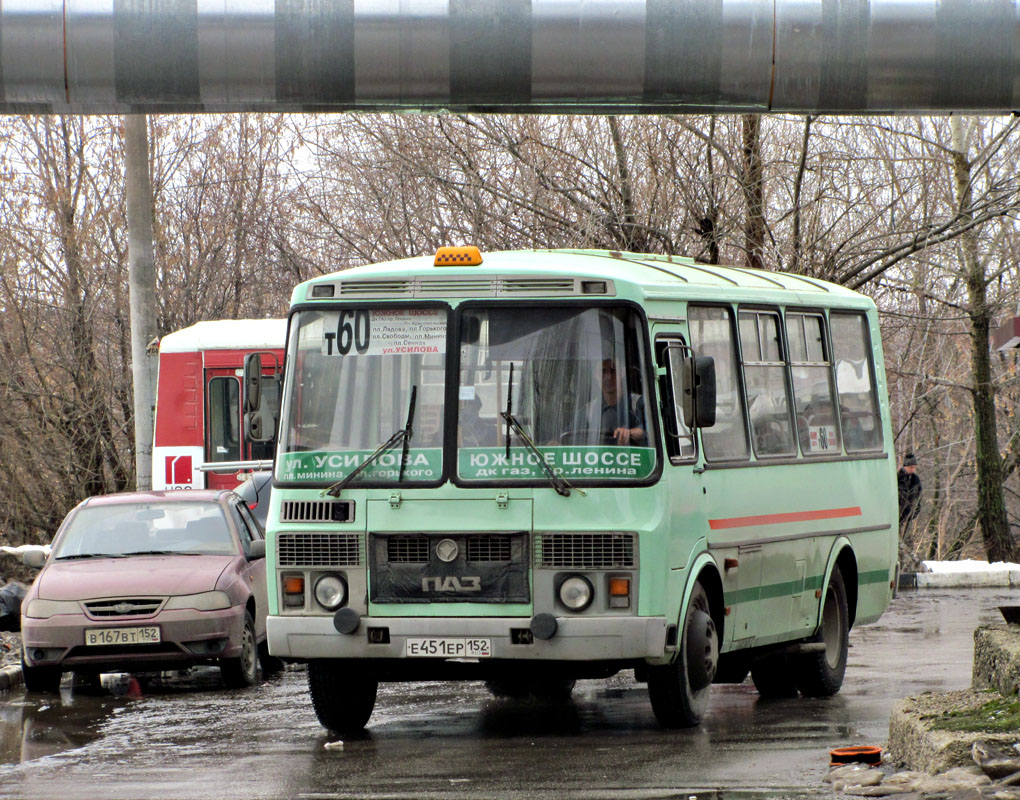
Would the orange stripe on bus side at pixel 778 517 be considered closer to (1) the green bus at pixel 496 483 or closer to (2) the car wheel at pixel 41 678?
(1) the green bus at pixel 496 483

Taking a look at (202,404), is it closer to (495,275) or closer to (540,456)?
(495,275)

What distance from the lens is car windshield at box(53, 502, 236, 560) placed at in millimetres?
14570

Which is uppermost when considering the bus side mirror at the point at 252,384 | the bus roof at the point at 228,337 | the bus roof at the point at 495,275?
the bus roof at the point at 228,337

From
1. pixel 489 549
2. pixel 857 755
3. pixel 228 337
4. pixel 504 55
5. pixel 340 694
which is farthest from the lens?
pixel 228 337

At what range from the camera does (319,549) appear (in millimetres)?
10219

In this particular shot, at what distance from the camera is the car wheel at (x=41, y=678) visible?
1389 centimetres

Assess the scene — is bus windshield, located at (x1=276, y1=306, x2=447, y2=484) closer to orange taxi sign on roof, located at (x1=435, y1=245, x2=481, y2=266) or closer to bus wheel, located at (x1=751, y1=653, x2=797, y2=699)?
orange taxi sign on roof, located at (x1=435, y1=245, x2=481, y2=266)

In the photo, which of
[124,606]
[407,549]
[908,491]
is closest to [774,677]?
[407,549]

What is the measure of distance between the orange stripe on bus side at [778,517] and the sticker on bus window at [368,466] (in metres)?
1.83

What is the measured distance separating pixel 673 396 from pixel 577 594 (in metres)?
1.33

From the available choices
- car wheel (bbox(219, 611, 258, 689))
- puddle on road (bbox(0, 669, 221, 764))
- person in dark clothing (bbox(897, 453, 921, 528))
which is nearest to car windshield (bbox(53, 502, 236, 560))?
car wheel (bbox(219, 611, 258, 689))

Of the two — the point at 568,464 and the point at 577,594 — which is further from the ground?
the point at 568,464

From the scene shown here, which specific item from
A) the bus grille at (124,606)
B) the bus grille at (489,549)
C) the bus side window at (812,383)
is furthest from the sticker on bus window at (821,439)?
the bus grille at (124,606)

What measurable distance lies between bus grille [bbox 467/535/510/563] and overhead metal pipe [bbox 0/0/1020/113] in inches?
111
